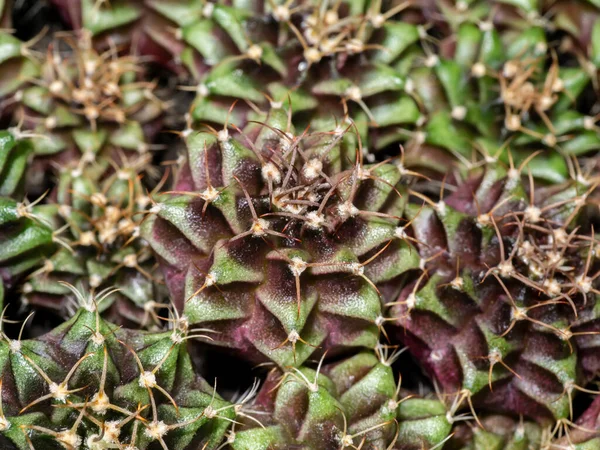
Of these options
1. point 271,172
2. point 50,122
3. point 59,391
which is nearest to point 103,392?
point 59,391

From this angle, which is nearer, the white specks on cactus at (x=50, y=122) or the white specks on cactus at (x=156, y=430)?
the white specks on cactus at (x=156, y=430)

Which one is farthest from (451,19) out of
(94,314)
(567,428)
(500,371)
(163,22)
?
(94,314)

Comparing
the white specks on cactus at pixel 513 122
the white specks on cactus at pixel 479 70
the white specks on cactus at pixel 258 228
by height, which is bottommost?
the white specks on cactus at pixel 513 122

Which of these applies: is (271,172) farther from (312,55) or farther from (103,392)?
(103,392)

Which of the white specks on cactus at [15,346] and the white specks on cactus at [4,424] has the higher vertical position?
the white specks on cactus at [15,346]

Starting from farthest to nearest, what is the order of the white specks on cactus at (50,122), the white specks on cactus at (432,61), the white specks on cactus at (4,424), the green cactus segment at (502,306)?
the white specks on cactus at (432,61), the white specks on cactus at (50,122), the green cactus segment at (502,306), the white specks on cactus at (4,424)

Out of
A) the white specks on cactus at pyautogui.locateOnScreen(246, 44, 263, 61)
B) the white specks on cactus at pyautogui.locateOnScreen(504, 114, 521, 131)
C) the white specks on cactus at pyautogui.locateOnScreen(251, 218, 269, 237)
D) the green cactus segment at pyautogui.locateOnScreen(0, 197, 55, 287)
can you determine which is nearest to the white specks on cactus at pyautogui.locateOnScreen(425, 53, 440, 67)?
the white specks on cactus at pyautogui.locateOnScreen(504, 114, 521, 131)

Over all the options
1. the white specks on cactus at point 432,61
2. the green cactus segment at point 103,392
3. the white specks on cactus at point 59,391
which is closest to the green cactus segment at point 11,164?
the green cactus segment at point 103,392

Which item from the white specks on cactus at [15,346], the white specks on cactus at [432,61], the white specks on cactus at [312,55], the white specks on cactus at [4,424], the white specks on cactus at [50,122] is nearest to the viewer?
the white specks on cactus at [4,424]

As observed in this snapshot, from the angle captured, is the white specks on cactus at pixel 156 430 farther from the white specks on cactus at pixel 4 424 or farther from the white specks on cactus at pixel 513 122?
the white specks on cactus at pixel 513 122

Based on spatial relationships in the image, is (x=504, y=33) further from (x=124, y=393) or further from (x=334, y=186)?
(x=124, y=393)
